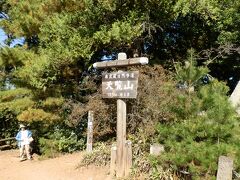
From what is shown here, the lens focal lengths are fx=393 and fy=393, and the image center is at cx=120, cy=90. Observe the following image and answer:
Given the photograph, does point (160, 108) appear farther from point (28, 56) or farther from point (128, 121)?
point (28, 56)

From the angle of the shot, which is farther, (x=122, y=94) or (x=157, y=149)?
(x=122, y=94)

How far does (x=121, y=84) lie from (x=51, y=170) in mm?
3591

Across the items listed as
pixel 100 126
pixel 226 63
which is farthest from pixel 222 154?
pixel 226 63

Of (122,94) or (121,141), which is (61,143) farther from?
(122,94)

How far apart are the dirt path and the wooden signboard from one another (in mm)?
1976

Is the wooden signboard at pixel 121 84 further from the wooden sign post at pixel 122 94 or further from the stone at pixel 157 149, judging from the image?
the stone at pixel 157 149

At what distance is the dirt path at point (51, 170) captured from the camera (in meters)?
9.88

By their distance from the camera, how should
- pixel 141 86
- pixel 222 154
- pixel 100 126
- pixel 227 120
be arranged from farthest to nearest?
pixel 100 126 → pixel 141 86 → pixel 227 120 → pixel 222 154

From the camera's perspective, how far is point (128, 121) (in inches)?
436

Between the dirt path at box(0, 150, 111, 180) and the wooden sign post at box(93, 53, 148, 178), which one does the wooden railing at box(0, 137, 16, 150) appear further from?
the wooden sign post at box(93, 53, 148, 178)

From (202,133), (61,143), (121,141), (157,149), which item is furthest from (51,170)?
(202,133)

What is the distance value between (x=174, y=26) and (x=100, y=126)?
6.51m

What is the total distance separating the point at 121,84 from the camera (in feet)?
30.3

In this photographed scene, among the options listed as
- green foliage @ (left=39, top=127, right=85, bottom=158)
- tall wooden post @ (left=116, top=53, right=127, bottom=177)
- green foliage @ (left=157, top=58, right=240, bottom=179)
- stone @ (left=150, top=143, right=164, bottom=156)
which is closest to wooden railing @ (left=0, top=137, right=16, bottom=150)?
green foliage @ (left=39, top=127, right=85, bottom=158)
